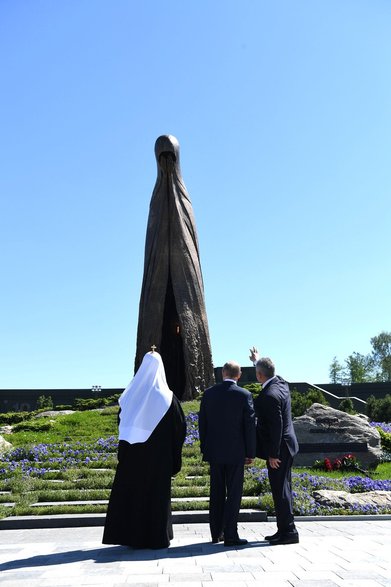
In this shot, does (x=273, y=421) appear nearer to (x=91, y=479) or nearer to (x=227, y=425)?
(x=227, y=425)

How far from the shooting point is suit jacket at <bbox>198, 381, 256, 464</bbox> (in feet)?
18.5

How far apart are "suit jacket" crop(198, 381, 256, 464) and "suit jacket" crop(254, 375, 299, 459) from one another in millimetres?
124

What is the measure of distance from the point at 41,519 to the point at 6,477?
9.89ft

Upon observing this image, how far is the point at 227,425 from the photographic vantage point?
5703 millimetres

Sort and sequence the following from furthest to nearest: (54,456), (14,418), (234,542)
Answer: (14,418) < (54,456) < (234,542)

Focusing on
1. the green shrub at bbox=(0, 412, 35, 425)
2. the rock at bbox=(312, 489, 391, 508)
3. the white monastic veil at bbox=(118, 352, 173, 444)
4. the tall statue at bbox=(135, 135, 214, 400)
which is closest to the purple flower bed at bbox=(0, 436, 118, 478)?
the rock at bbox=(312, 489, 391, 508)

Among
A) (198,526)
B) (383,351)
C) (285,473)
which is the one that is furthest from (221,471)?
(383,351)

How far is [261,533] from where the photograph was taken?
20.3 feet

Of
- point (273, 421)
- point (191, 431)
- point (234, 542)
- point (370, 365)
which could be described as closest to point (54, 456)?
point (191, 431)

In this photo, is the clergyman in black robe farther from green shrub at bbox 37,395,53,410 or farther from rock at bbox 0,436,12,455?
green shrub at bbox 37,395,53,410

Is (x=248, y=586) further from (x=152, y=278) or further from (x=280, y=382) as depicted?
(x=152, y=278)

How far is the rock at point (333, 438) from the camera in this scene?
12.1m

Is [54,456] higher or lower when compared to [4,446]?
lower

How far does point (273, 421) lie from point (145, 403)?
1218mm
